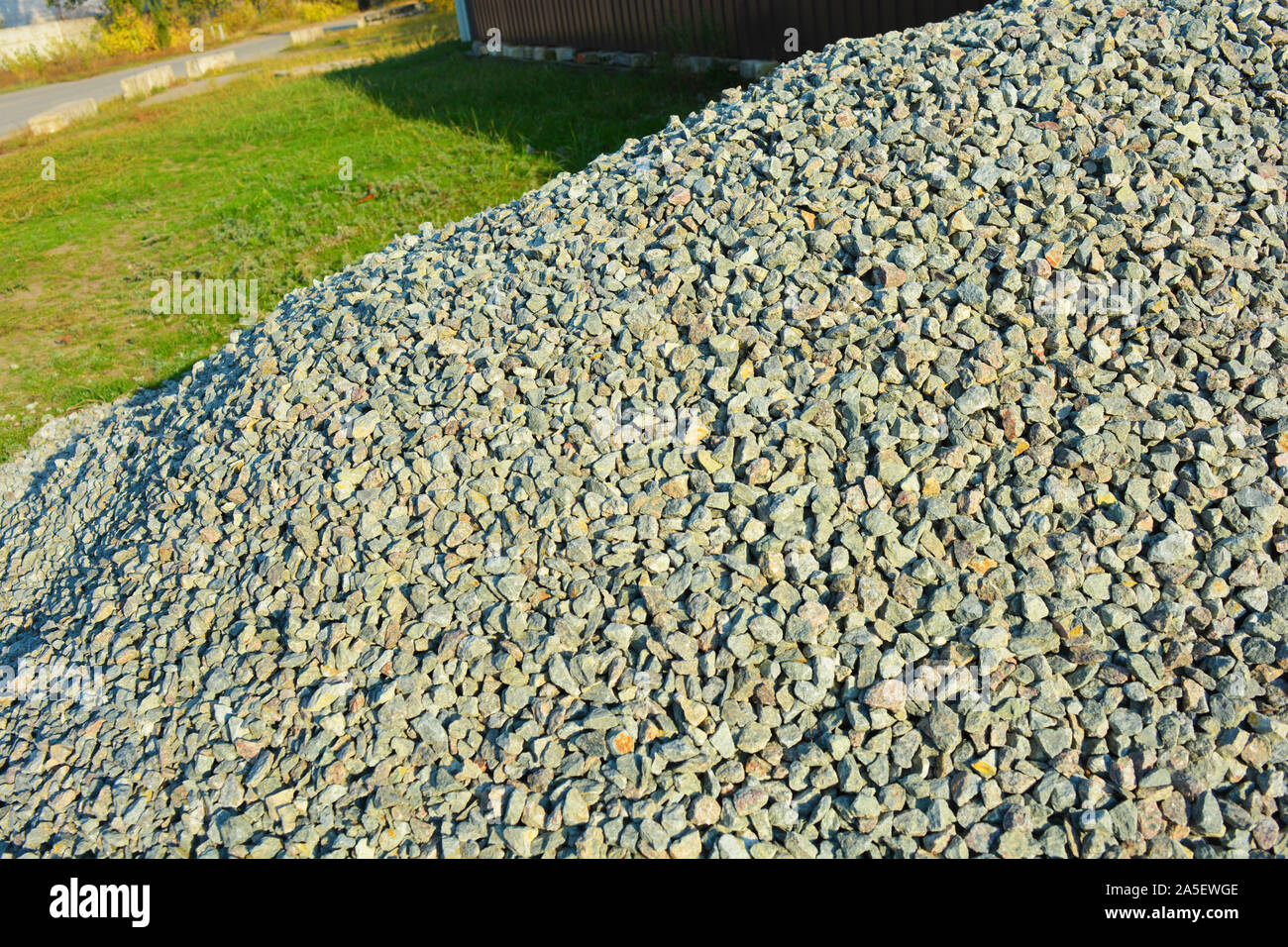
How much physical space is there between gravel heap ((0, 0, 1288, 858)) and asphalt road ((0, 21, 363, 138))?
1882 centimetres

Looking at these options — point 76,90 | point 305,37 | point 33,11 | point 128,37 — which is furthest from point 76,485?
point 33,11

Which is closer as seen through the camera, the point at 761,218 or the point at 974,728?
the point at 974,728

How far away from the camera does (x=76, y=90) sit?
23594 millimetres

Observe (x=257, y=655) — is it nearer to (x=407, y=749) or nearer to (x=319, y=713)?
(x=319, y=713)

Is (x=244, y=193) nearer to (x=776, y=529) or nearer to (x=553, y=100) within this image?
(x=553, y=100)

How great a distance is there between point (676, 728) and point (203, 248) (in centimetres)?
945

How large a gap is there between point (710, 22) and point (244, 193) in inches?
257

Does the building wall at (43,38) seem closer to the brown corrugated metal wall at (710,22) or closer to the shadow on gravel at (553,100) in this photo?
the shadow on gravel at (553,100)

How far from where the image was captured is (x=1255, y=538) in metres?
3.34

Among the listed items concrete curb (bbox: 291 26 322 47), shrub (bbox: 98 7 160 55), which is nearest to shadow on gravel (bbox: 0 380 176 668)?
concrete curb (bbox: 291 26 322 47)

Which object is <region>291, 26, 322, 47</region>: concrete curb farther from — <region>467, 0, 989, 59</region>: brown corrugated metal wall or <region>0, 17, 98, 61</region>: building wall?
<region>467, 0, 989, 59</region>: brown corrugated metal wall

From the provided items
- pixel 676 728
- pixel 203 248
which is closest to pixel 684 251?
pixel 676 728

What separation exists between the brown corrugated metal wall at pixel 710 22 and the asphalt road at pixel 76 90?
11.7 meters

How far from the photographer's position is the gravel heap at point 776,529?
3.03 metres
